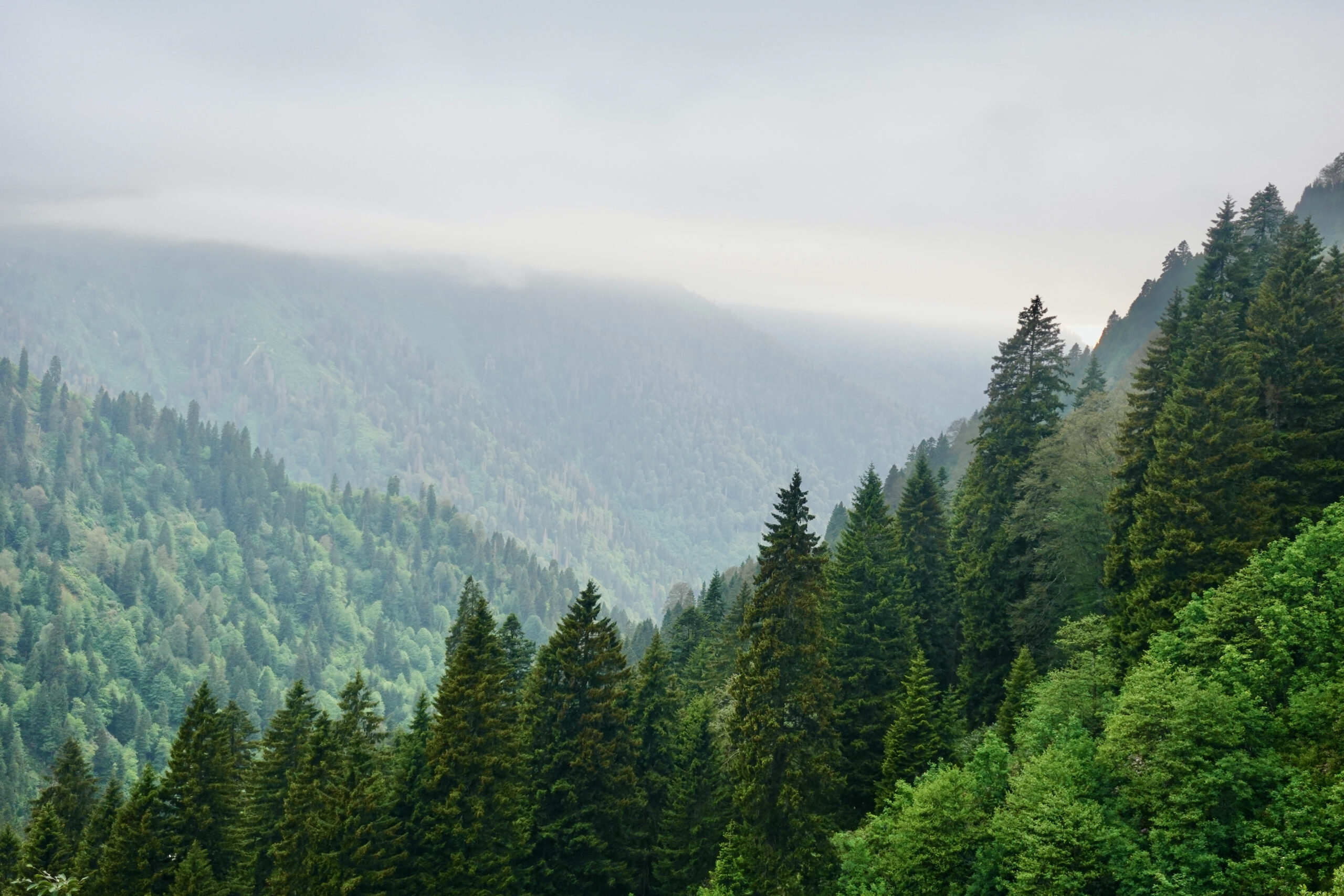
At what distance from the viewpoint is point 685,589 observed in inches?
7338

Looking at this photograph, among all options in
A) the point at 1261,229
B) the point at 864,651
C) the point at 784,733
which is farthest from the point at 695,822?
the point at 1261,229

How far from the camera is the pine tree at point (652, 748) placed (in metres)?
42.4

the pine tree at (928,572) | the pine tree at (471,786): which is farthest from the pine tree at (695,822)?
the pine tree at (928,572)

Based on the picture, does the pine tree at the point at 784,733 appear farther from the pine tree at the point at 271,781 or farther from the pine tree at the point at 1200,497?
the pine tree at the point at 271,781

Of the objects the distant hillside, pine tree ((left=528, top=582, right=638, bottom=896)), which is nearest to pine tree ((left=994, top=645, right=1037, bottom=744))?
pine tree ((left=528, top=582, right=638, bottom=896))

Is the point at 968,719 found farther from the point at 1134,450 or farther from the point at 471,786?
the point at 471,786

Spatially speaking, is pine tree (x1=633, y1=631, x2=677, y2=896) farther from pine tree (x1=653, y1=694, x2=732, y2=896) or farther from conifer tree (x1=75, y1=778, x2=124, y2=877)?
conifer tree (x1=75, y1=778, x2=124, y2=877)

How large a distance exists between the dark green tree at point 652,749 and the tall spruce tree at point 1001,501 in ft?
49.8

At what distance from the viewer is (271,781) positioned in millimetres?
43219

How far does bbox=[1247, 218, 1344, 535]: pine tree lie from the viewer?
35.2m

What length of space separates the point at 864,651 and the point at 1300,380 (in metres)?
21.8

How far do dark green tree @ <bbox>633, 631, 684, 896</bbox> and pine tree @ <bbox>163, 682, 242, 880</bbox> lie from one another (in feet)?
58.9

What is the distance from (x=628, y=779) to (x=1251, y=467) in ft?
91.5

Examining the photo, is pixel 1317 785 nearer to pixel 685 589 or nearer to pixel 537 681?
pixel 537 681
